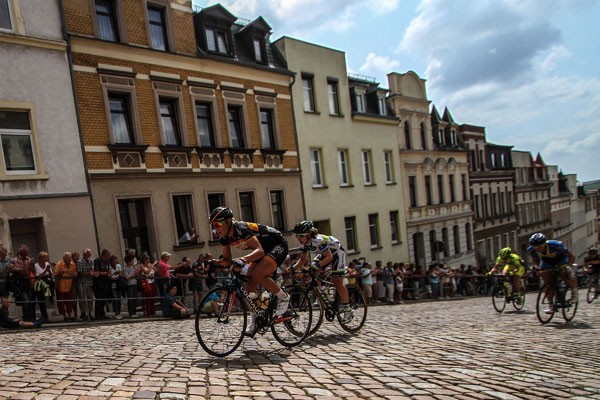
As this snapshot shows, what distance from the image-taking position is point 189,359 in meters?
5.76

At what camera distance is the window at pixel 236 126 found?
20297 millimetres

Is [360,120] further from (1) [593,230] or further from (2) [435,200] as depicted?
(1) [593,230]

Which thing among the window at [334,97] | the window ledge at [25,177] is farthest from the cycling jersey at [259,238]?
the window at [334,97]

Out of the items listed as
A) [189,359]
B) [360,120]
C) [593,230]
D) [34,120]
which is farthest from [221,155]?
[593,230]

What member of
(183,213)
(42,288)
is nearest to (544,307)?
(42,288)

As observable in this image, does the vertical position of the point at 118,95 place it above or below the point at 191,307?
above

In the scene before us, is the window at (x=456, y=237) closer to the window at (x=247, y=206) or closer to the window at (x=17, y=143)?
the window at (x=247, y=206)

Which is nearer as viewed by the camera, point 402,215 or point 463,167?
point 402,215

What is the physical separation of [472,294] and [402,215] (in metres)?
8.23

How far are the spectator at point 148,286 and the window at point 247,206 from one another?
27.6ft

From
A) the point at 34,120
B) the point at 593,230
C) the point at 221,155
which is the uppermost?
the point at 34,120

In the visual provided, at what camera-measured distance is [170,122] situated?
18.0 m

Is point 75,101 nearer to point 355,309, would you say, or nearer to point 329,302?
point 329,302

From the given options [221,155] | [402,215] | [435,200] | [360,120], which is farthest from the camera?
[435,200]
